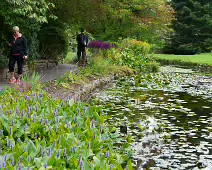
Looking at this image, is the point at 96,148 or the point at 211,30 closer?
the point at 96,148

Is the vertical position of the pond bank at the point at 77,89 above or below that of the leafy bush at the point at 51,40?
below

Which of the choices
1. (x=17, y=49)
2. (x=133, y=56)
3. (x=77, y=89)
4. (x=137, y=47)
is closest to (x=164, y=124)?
Result: (x=77, y=89)

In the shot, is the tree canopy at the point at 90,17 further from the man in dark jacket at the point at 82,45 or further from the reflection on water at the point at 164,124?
the reflection on water at the point at 164,124

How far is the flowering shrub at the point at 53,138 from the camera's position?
172 inches

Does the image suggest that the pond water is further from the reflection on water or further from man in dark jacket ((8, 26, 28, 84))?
man in dark jacket ((8, 26, 28, 84))

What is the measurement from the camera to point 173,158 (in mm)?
6336

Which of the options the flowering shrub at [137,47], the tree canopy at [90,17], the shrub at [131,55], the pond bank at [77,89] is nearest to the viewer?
the pond bank at [77,89]

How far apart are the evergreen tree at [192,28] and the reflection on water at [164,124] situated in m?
31.6

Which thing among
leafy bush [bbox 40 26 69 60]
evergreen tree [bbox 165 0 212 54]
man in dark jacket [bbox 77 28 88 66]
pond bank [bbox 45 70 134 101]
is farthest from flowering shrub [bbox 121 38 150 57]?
evergreen tree [bbox 165 0 212 54]

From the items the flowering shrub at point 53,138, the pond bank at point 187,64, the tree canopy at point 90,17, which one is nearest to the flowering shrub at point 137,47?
the tree canopy at point 90,17

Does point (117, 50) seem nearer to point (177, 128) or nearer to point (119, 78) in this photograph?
point (119, 78)

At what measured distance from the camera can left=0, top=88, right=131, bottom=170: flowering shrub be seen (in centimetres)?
437

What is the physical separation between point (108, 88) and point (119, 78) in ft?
11.7

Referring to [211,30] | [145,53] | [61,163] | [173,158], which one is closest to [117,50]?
[145,53]
